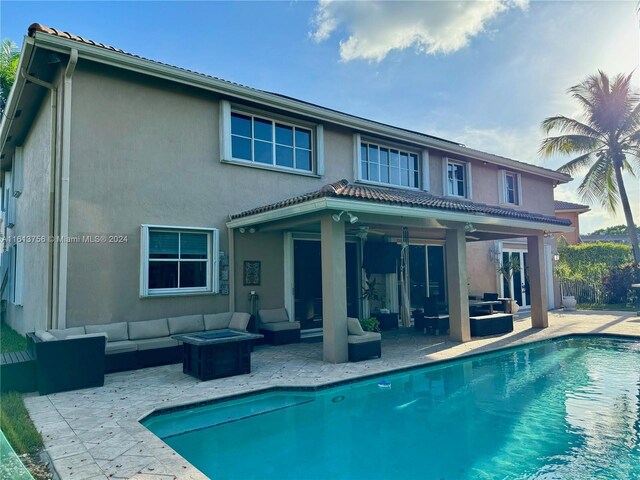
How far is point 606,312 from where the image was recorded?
20469 mm

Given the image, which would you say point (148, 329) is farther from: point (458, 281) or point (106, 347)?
point (458, 281)

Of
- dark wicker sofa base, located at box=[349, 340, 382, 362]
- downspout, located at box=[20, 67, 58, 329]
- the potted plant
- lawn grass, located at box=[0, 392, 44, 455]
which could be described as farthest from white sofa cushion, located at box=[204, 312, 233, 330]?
the potted plant

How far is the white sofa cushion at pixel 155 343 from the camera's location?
958 cm

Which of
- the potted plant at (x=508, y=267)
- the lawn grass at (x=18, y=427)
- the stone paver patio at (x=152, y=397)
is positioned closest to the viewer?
the stone paver patio at (x=152, y=397)

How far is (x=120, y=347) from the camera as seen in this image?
9.22 meters

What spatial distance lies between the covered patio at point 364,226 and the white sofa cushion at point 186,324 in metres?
1.20

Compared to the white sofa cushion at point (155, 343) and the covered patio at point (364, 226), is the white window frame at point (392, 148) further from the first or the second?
the white sofa cushion at point (155, 343)

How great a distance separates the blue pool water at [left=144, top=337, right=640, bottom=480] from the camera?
5113mm

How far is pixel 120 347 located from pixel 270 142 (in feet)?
24.2

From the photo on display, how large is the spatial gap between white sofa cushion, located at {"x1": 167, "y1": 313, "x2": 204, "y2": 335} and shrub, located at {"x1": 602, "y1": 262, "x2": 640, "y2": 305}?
23.5 m

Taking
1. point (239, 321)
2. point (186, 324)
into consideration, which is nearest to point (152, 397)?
point (186, 324)

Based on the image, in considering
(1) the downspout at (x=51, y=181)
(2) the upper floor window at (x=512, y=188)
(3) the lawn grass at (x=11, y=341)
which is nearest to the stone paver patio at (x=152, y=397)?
(1) the downspout at (x=51, y=181)

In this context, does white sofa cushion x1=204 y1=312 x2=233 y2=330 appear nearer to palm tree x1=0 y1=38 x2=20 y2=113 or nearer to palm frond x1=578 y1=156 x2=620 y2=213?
palm tree x1=0 y1=38 x2=20 y2=113

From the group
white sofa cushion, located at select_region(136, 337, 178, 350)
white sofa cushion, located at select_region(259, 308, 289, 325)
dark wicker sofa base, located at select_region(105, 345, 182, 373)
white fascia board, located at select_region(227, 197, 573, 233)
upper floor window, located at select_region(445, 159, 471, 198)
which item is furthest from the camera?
upper floor window, located at select_region(445, 159, 471, 198)
